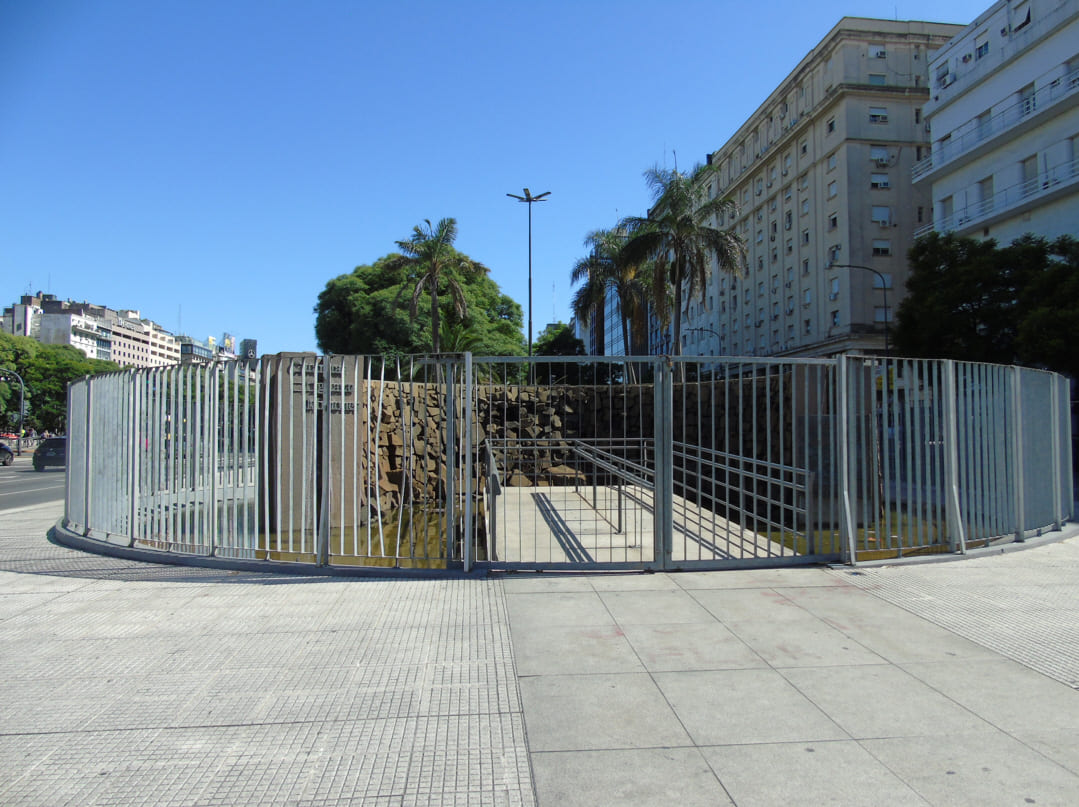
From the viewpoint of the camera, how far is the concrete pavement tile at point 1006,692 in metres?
3.62

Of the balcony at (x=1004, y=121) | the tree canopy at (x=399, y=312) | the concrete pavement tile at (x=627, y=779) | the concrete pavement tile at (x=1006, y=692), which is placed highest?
the balcony at (x=1004, y=121)

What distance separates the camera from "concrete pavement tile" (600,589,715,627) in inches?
211

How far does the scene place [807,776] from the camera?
121 inches

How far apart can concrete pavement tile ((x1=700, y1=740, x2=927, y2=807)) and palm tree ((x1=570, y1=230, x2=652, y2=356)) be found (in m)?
32.9

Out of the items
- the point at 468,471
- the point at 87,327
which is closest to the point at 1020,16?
the point at 468,471

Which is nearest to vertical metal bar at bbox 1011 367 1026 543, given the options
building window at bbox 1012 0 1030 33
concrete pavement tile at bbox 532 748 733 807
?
concrete pavement tile at bbox 532 748 733 807

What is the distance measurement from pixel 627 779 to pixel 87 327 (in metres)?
167

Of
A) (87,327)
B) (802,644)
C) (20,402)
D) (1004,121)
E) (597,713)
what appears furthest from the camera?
(87,327)

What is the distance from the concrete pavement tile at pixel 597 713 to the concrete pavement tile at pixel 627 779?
10 cm

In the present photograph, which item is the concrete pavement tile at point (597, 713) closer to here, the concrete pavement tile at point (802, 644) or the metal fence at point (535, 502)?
the concrete pavement tile at point (802, 644)

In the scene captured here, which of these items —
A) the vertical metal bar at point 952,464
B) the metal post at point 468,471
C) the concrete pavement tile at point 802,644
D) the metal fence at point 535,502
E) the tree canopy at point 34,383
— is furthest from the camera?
the tree canopy at point 34,383

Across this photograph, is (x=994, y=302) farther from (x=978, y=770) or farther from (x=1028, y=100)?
(x=978, y=770)

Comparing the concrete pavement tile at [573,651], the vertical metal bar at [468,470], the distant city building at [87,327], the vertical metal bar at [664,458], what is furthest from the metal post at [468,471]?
the distant city building at [87,327]

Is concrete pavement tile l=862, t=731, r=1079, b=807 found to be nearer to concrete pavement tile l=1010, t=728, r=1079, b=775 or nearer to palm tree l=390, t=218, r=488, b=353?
concrete pavement tile l=1010, t=728, r=1079, b=775
